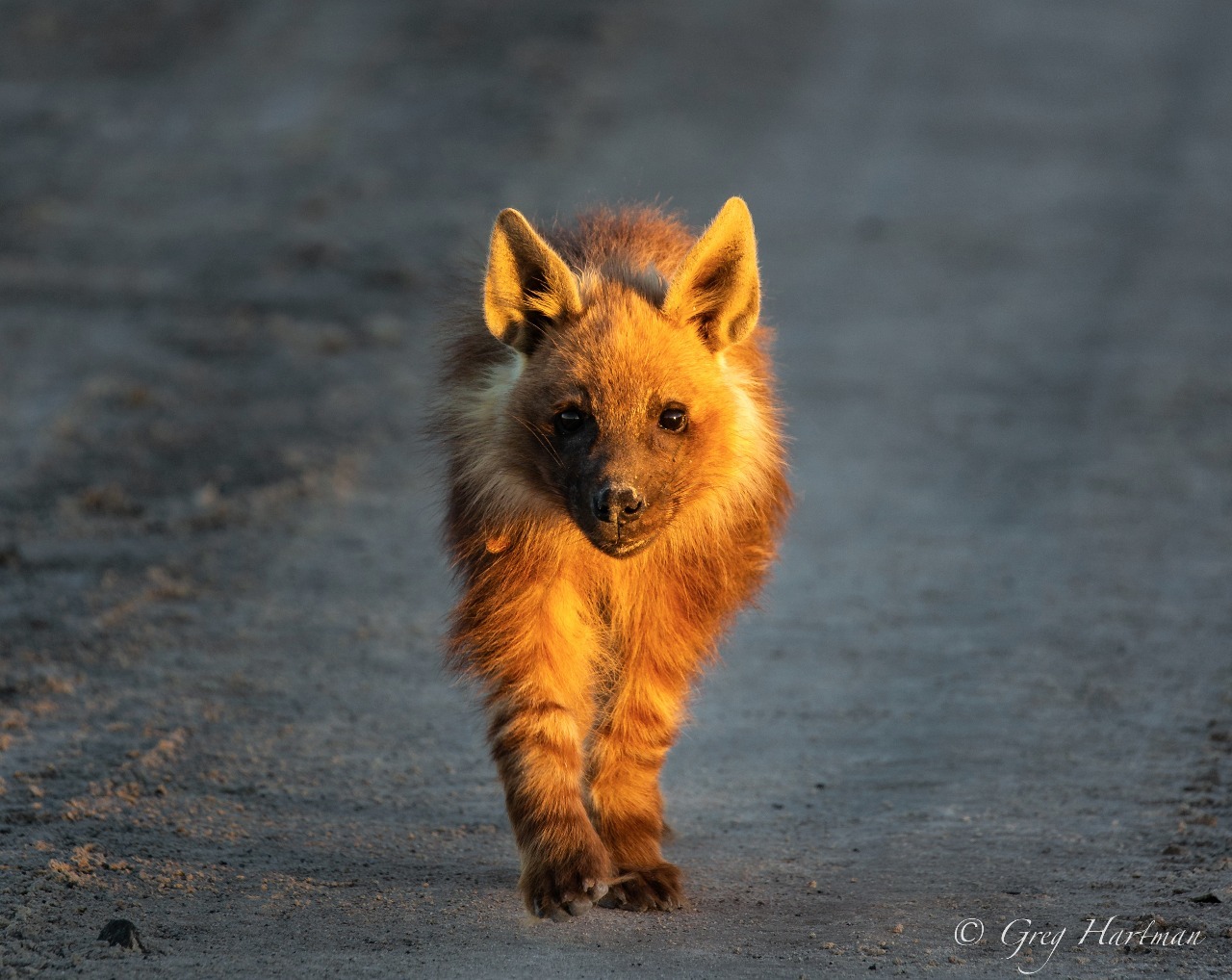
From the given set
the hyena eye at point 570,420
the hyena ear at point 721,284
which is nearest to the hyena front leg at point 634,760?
the hyena eye at point 570,420

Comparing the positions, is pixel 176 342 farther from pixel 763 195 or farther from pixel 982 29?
pixel 982 29

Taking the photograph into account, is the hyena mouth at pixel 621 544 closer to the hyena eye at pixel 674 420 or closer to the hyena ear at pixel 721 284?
the hyena eye at pixel 674 420

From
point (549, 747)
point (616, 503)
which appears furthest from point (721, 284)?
point (549, 747)

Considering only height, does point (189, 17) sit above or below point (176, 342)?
above

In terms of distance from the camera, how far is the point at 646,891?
4688 mm

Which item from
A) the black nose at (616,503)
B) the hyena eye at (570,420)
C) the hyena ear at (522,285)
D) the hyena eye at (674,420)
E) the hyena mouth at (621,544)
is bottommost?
the hyena mouth at (621,544)

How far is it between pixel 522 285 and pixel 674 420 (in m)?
0.64

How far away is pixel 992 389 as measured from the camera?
431 inches

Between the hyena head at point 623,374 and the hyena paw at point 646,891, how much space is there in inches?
39.0

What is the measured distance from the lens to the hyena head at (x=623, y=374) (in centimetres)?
454

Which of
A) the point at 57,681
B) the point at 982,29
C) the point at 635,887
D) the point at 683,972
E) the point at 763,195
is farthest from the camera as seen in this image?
the point at 982,29

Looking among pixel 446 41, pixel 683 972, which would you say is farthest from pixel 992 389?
pixel 446 41

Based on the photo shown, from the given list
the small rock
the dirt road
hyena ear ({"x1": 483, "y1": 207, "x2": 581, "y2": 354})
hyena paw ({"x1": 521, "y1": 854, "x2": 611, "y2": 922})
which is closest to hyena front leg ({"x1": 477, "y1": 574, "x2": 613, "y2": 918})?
hyena paw ({"x1": 521, "y1": 854, "x2": 611, "y2": 922})

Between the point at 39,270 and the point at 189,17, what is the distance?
8.03m
